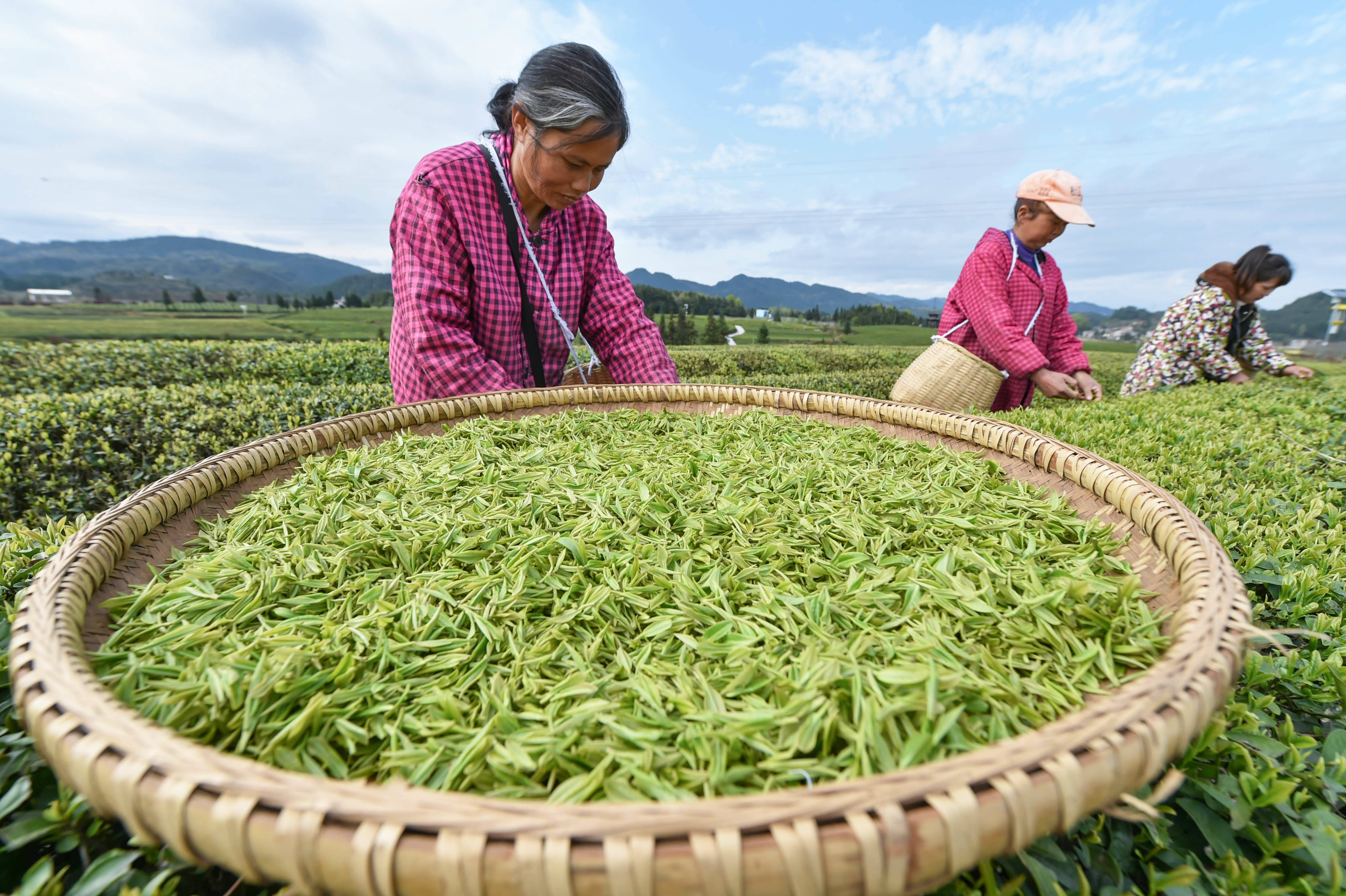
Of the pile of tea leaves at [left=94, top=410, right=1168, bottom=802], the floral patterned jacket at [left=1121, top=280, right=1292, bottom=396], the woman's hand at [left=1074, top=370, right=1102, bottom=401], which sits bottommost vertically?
the pile of tea leaves at [left=94, top=410, right=1168, bottom=802]

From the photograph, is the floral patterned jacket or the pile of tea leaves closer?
the pile of tea leaves

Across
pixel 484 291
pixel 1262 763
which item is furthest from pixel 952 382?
pixel 1262 763

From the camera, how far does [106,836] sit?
89 cm

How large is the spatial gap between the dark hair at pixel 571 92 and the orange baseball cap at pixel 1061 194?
2.90 m

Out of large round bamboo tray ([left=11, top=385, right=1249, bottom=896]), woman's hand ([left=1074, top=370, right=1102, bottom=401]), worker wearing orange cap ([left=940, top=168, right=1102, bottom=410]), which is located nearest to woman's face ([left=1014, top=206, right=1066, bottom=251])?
worker wearing orange cap ([left=940, top=168, right=1102, bottom=410])

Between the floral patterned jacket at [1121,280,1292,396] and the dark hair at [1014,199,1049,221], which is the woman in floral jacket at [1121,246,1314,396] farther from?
the dark hair at [1014,199,1049,221]

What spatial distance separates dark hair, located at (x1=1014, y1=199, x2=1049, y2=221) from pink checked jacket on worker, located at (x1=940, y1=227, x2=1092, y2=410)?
181 mm

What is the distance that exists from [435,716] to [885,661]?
0.75 m

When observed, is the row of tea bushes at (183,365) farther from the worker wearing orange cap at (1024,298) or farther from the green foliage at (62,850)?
the worker wearing orange cap at (1024,298)

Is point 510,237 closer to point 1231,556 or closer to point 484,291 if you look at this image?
point 484,291

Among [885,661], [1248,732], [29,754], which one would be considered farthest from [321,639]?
[1248,732]

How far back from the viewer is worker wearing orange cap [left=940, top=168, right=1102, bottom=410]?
3.83 m

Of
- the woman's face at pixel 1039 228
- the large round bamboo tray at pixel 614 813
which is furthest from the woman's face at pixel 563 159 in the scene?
the woman's face at pixel 1039 228

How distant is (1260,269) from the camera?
5.10 metres
